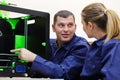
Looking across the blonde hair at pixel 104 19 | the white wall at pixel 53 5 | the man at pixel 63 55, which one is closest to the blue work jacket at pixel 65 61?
the man at pixel 63 55

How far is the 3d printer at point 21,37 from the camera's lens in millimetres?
1232

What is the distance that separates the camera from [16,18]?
1.29m

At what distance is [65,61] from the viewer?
1.40 metres

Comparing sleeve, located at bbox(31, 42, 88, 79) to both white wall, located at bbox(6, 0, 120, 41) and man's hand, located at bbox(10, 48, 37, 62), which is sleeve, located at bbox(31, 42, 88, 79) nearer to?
man's hand, located at bbox(10, 48, 37, 62)

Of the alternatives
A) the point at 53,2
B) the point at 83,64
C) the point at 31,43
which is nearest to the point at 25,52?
the point at 31,43

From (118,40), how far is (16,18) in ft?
1.65

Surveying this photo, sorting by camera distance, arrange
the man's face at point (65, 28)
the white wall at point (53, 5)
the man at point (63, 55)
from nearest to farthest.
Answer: the man at point (63, 55), the man's face at point (65, 28), the white wall at point (53, 5)

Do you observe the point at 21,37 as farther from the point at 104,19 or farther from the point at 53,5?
the point at 53,5

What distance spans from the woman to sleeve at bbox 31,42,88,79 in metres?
0.06

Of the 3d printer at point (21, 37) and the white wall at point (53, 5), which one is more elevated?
the white wall at point (53, 5)

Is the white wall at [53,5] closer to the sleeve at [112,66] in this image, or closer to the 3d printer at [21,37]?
the 3d printer at [21,37]

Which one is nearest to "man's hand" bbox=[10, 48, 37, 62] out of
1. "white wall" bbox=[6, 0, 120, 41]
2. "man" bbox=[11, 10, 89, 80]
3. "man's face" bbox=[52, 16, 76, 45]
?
"man" bbox=[11, 10, 89, 80]

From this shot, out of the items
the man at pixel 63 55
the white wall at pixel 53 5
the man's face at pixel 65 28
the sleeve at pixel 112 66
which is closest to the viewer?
the sleeve at pixel 112 66

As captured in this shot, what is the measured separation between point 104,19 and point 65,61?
30 centimetres
